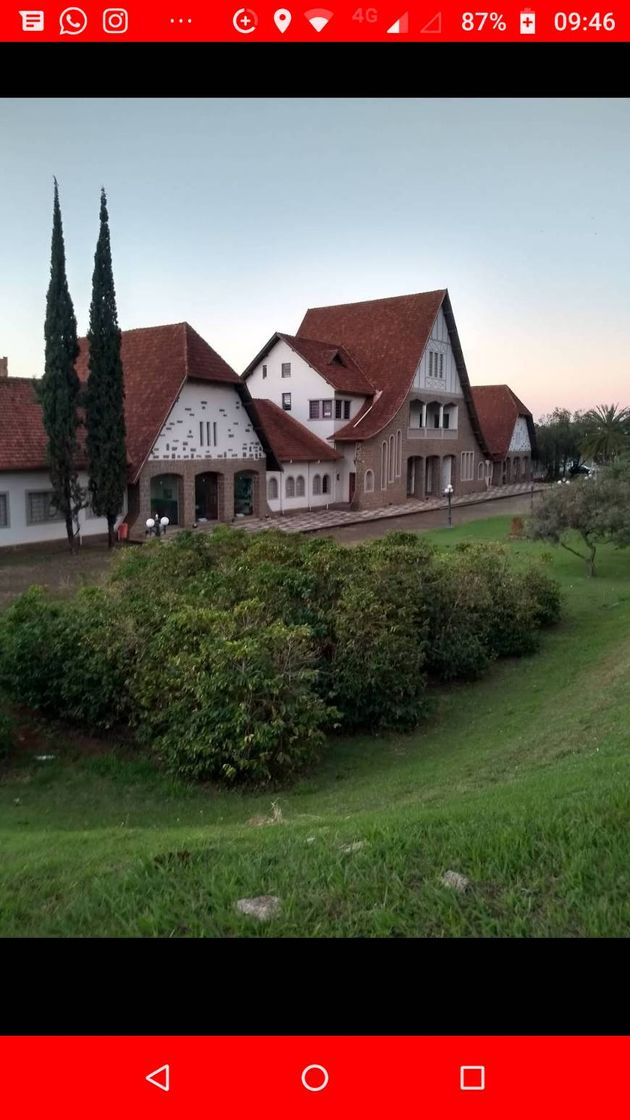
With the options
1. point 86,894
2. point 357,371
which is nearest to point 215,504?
point 357,371

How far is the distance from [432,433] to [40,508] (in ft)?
69.7

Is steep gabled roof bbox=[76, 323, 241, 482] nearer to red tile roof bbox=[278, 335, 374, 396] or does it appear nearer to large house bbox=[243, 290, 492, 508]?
red tile roof bbox=[278, 335, 374, 396]

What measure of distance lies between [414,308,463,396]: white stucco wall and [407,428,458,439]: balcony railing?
1.86 m

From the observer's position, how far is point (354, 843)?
368 centimetres

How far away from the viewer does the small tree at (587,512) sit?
15.8 metres

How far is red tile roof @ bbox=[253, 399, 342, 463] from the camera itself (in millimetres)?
30906

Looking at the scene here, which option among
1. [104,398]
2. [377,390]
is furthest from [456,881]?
[377,390]

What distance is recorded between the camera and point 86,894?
334 cm

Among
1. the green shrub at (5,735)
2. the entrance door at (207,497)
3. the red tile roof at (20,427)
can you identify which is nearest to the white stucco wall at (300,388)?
the entrance door at (207,497)

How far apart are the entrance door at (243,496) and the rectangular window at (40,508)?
805 centimetres

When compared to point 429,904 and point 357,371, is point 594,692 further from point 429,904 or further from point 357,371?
point 357,371

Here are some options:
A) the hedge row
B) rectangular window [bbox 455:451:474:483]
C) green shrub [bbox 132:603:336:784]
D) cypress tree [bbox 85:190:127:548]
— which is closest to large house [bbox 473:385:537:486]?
rectangular window [bbox 455:451:474:483]
